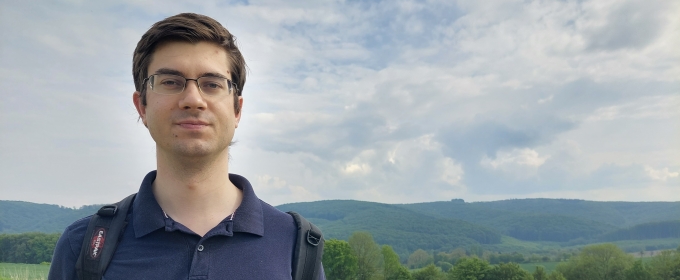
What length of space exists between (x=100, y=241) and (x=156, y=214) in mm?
332

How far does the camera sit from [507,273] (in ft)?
258

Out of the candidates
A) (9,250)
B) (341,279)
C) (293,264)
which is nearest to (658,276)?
(341,279)

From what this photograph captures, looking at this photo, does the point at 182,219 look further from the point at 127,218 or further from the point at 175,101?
the point at 175,101

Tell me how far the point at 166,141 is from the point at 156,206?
1.34ft

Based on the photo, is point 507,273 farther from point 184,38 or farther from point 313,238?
point 184,38

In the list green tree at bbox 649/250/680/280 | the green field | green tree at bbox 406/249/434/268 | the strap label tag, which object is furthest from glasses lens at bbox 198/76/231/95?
green tree at bbox 406/249/434/268

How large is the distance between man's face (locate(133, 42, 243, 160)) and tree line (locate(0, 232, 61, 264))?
7726 cm

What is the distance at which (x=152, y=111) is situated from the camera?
2.88 meters

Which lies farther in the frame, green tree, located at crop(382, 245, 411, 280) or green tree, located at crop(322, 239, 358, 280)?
green tree, located at crop(382, 245, 411, 280)

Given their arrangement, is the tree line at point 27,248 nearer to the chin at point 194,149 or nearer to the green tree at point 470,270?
the green tree at point 470,270

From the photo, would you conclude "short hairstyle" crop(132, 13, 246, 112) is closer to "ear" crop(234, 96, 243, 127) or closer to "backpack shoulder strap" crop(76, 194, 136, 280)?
"ear" crop(234, 96, 243, 127)

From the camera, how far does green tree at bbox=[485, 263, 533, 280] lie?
7812cm

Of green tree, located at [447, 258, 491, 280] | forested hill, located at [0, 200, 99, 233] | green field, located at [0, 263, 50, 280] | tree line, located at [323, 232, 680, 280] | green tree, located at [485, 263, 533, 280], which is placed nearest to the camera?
green field, located at [0, 263, 50, 280]

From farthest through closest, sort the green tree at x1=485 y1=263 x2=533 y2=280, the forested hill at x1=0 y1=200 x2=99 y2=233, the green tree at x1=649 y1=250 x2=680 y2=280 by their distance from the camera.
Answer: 1. the forested hill at x1=0 y1=200 x2=99 y2=233
2. the green tree at x1=485 y1=263 x2=533 y2=280
3. the green tree at x1=649 y1=250 x2=680 y2=280
